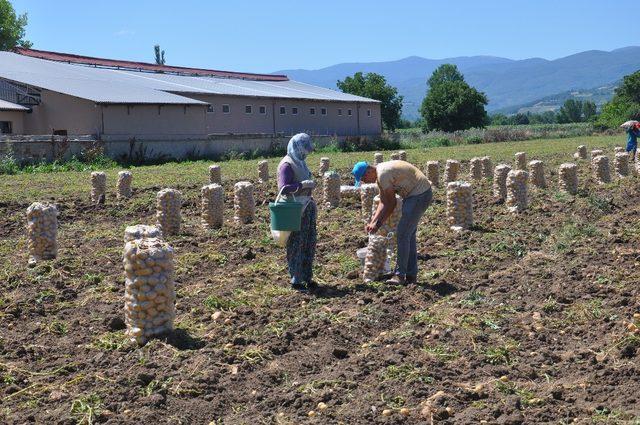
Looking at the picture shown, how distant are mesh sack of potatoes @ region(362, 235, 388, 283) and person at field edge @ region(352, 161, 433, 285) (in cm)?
25

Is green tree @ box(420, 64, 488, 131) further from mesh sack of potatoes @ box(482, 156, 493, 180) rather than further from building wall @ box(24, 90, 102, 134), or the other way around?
mesh sack of potatoes @ box(482, 156, 493, 180)

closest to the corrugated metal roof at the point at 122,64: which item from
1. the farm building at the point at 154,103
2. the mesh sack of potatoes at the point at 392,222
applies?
the farm building at the point at 154,103

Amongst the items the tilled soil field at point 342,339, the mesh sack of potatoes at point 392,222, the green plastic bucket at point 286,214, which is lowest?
the tilled soil field at point 342,339

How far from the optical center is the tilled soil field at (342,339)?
562 centimetres

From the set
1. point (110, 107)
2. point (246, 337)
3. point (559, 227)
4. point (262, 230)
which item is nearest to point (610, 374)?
point (246, 337)

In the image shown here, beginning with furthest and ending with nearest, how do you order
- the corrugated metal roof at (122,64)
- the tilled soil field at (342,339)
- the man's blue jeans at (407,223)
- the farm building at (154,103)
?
the corrugated metal roof at (122,64), the farm building at (154,103), the man's blue jeans at (407,223), the tilled soil field at (342,339)

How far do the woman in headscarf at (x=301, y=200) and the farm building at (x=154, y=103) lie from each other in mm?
25445

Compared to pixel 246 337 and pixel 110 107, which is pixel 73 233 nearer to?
pixel 246 337

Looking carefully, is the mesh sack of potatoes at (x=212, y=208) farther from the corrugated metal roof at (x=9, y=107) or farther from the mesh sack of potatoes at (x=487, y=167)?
the corrugated metal roof at (x=9, y=107)

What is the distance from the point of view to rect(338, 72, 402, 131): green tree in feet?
271

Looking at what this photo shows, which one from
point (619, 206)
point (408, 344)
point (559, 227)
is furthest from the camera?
point (619, 206)

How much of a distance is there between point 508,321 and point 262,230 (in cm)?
639

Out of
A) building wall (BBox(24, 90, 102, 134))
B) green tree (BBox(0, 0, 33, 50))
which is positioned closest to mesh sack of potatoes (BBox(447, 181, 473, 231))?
building wall (BBox(24, 90, 102, 134))

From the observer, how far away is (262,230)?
1334 centimetres
